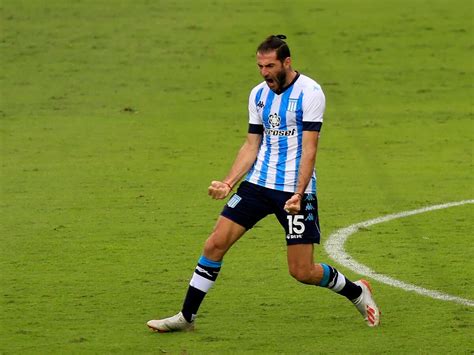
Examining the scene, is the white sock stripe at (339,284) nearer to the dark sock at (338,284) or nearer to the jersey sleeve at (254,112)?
the dark sock at (338,284)

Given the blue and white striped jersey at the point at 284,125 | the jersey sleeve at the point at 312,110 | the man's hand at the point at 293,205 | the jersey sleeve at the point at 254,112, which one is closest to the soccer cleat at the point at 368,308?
the blue and white striped jersey at the point at 284,125

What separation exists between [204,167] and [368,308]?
27.4 feet

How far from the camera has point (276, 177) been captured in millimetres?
10969

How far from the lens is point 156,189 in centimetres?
1778

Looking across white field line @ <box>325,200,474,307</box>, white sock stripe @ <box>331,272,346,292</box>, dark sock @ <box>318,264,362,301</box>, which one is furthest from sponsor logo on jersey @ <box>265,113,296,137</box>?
white field line @ <box>325,200,474,307</box>

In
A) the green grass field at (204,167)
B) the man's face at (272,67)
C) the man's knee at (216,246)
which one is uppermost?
the man's face at (272,67)

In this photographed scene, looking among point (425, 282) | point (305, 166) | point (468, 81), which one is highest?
point (305, 166)

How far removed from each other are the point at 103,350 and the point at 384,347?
2.19 metres

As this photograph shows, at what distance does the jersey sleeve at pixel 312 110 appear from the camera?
421 inches

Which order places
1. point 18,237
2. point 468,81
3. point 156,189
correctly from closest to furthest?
point 18,237
point 156,189
point 468,81


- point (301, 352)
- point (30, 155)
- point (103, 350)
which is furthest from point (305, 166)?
point (30, 155)

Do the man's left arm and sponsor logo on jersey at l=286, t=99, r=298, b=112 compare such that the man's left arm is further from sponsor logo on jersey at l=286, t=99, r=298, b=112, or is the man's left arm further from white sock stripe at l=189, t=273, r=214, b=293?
white sock stripe at l=189, t=273, r=214, b=293

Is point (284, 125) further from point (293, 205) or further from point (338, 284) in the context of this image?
point (338, 284)

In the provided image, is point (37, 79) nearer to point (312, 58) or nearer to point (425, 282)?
point (312, 58)
